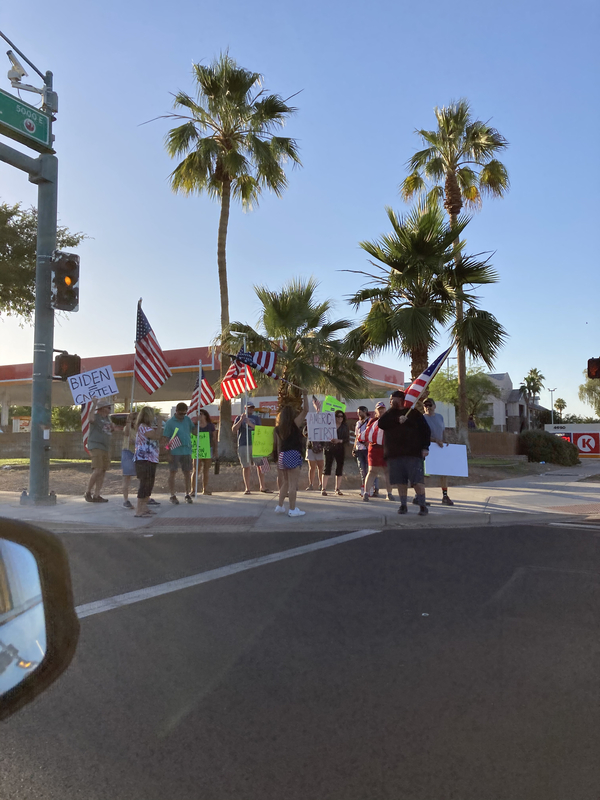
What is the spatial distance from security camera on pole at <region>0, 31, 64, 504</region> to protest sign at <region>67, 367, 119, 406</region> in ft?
1.88

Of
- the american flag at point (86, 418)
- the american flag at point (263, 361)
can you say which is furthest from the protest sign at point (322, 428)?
the american flag at point (86, 418)

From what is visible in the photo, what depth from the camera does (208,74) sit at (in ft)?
65.5

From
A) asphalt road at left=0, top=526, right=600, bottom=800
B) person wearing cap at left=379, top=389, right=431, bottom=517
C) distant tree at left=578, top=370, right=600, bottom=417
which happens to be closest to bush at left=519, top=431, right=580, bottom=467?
person wearing cap at left=379, top=389, right=431, bottom=517

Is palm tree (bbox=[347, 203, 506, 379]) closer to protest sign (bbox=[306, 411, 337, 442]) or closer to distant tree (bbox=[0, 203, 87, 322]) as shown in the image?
protest sign (bbox=[306, 411, 337, 442])

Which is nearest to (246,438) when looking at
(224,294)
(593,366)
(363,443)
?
(363,443)

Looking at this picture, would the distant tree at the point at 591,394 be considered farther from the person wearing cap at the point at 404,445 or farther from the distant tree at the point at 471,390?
the person wearing cap at the point at 404,445

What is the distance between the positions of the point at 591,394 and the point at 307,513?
68.7 meters

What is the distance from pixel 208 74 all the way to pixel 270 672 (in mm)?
19544

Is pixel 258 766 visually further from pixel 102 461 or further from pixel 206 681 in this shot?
pixel 102 461

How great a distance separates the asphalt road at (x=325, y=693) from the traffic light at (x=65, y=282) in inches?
268

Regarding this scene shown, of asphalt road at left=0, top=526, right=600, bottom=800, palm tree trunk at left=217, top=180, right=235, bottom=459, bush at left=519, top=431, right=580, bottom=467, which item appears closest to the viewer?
asphalt road at left=0, top=526, right=600, bottom=800

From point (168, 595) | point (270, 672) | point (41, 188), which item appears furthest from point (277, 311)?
point (270, 672)

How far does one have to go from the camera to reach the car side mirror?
1.85 meters

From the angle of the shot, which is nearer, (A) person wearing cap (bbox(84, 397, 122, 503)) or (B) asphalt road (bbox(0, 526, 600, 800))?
(B) asphalt road (bbox(0, 526, 600, 800))
